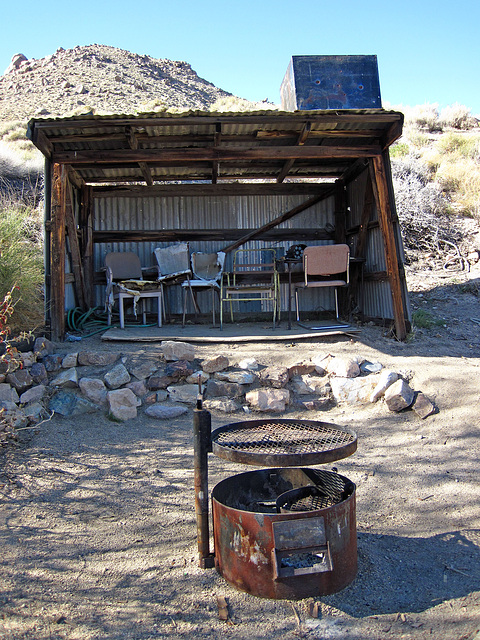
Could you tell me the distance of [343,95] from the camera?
6852 millimetres

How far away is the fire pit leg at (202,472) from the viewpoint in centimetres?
220

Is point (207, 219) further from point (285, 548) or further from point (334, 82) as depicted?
point (285, 548)

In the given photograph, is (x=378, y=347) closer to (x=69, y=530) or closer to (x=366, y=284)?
(x=366, y=284)

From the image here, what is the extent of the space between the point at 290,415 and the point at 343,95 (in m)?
4.76

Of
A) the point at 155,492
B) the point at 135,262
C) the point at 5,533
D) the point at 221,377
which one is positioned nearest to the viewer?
the point at 5,533

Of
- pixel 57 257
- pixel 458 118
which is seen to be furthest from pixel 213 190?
pixel 458 118

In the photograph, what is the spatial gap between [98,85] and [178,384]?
2205cm

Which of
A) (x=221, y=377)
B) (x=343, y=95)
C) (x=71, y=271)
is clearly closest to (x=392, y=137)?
(x=343, y=95)

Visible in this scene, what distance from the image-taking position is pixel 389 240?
5848 millimetres

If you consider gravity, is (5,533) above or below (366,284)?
below

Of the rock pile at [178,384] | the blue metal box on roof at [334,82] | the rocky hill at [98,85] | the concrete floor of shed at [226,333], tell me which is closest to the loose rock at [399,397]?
the rock pile at [178,384]

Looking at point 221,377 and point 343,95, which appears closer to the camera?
point 221,377

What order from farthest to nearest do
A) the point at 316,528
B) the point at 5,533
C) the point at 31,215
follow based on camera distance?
the point at 31,215 → the point at 5,533 → the point at 316,528

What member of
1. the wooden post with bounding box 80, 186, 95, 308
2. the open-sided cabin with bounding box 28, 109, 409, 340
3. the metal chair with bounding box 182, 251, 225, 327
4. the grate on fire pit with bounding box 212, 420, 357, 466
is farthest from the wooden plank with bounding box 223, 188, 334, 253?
the grate on fire pit with bounding box 212, 420, 357, 466
